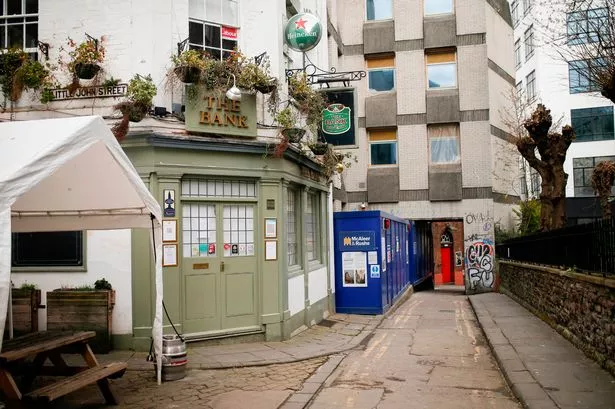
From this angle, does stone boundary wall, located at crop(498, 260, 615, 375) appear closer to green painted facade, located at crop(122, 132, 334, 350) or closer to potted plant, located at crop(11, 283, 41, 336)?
green painted facade, located at crop(122, 132, 334, 350)

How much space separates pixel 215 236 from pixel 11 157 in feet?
19.1

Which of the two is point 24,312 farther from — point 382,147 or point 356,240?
point 382,147

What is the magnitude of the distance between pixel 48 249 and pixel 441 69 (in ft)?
61.7

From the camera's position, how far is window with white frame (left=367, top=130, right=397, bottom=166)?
24984mm

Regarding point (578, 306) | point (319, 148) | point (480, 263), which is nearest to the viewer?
point (578, 306)

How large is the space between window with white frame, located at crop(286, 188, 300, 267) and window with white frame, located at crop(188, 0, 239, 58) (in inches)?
126

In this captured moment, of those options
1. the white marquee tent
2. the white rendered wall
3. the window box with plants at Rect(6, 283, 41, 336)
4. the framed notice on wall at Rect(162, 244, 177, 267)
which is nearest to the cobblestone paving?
the white marquee tent

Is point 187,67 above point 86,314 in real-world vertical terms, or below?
above

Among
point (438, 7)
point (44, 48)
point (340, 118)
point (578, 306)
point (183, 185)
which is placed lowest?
point (578, 306)

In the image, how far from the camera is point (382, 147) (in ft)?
82.5

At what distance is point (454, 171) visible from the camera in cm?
2408

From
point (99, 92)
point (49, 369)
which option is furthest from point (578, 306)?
point (99, 92)

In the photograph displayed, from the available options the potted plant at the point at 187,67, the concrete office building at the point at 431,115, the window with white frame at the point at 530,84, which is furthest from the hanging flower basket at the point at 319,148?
the window with white frame at the point at 530,84

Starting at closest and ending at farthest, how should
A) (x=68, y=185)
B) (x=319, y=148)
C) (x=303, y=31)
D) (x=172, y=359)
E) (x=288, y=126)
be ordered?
(x=68, y=185) < (x=172, y=359) < (x=288, y=126) < (x=303, y=31) < (x=319, y=148)
